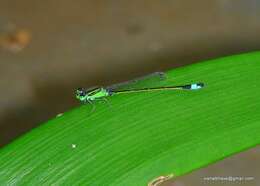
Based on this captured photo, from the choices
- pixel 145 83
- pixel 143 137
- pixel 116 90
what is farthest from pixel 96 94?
pixel 143 137

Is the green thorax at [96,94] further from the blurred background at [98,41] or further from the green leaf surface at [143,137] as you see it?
the blurred background at [98,41]

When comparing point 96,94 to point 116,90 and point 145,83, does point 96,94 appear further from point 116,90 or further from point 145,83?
point 145,83

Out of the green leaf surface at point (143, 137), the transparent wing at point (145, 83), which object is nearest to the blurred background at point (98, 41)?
the transparent wing at point (145, 83)

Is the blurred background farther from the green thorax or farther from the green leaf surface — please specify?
A: the green leaf surface

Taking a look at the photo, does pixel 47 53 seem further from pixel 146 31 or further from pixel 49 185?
pixel 49 185

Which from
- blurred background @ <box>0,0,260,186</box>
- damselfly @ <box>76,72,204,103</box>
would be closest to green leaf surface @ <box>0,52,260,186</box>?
damselfly @ <box>76,72,204,103</box>

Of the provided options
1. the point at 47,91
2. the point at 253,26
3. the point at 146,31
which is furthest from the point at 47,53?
the point at 253,26
